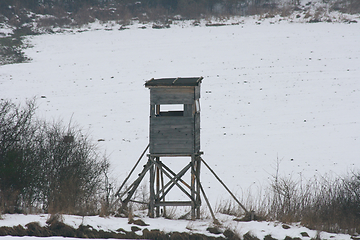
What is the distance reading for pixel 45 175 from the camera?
16312 millimetres

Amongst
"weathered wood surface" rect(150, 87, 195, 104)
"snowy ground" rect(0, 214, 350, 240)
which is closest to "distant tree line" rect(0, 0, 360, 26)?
"weathered wood surface" rect(150, 87, 195, 104)

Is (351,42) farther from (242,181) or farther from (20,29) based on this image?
(20,29)

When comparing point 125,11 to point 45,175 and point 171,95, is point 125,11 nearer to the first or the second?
point 45,175

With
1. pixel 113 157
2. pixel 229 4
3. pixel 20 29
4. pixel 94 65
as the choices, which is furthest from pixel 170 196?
pixel 229 4

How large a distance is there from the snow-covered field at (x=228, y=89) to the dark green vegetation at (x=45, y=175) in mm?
1825

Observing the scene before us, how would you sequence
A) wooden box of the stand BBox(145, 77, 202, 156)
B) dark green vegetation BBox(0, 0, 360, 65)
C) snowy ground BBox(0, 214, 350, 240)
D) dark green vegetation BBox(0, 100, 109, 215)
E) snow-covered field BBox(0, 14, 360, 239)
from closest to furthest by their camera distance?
snowy ground BBox(0, 214, 350, 240) < wooden box of the stand BBox(145, 77, 202, 156) < dark green vegetation BBox(0, 100, 109, 215) < snow-covered field BBox(0, 14, 360, 239) < dark green vegetation BBox(0, 0, 360, 65)

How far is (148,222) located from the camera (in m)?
12.6

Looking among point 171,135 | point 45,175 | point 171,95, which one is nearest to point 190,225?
point 171,135

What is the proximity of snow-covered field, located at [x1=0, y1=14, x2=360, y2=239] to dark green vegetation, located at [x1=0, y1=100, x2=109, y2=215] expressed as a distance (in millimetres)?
1825

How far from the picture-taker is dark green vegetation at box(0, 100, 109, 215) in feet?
44.4

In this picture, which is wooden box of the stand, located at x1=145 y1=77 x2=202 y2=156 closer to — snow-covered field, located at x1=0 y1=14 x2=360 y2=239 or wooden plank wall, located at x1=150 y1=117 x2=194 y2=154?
wooden plank wall, located at x1=150 y1=117 x2=194 y2=154

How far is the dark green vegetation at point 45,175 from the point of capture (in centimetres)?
1352

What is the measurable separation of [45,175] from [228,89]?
2124 cm

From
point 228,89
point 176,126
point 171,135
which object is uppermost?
point 228,89
